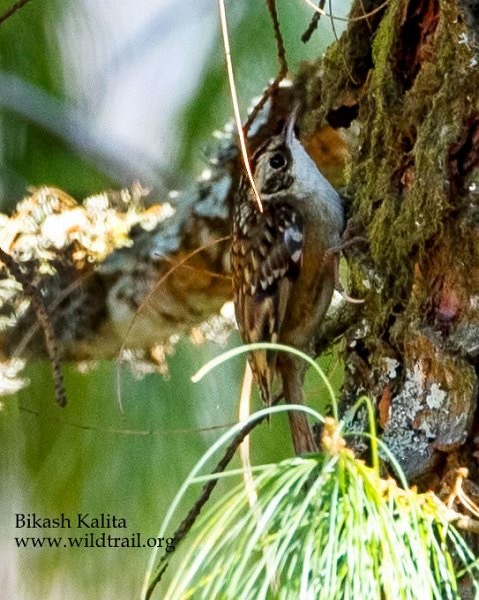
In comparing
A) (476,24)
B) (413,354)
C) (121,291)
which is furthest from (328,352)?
(476,24)

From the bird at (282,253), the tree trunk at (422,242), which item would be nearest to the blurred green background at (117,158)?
the bird at (282,253)

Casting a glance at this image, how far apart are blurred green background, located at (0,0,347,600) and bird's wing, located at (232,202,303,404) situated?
25 centimetres

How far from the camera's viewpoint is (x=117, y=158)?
6.22 ft

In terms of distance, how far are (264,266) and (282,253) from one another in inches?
1.4

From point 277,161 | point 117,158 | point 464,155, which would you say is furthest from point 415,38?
point 117,158

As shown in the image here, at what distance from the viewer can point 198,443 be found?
1904 millimetres

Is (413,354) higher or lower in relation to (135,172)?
lower

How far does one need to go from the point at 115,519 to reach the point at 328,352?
0.58m

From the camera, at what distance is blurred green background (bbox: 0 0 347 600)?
1.83m

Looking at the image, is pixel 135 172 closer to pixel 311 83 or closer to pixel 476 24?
pixel 311 83

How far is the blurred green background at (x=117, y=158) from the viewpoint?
1.83 metres

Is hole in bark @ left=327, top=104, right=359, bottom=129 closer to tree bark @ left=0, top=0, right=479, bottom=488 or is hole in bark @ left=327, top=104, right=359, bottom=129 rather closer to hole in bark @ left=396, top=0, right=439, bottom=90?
tree bark @ left=0, top=0, right=479, bottom=488

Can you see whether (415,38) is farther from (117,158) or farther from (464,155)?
(117,158)

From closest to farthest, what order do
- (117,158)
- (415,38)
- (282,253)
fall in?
(415,38), (282,253), (117,158)
